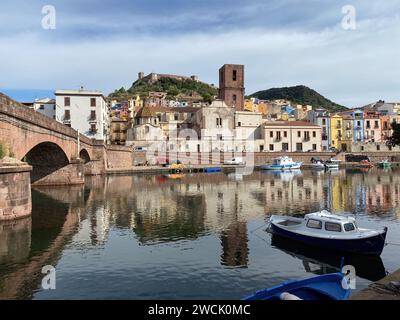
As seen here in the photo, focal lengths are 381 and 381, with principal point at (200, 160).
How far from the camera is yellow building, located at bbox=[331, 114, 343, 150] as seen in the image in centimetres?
11231

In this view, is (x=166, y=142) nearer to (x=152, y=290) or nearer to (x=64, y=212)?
(x=64, y=212)

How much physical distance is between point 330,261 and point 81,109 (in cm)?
7555

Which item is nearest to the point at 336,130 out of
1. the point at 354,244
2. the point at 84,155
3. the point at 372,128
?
the point at 372,128

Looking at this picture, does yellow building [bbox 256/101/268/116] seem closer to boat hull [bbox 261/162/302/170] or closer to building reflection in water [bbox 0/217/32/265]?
boat hull [bbox 261/162/302/170]

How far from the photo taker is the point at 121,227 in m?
25.7

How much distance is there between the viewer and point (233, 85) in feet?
366

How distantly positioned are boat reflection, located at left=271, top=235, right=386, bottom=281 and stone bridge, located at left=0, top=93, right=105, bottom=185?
781 inches

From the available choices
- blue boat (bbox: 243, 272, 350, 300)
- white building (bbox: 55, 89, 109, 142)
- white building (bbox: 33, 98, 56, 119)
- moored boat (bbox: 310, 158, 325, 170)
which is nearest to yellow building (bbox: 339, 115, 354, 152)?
moored boat (bbox: 310, 158, 325, 170)

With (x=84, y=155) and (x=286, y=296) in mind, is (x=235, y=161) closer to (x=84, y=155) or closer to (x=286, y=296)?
(x=84, y=155)

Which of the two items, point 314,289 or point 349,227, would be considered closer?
point 314,289

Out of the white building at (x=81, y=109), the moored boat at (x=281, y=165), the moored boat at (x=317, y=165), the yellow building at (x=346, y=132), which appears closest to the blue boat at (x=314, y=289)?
the moored boat at (x=281, y=165)
